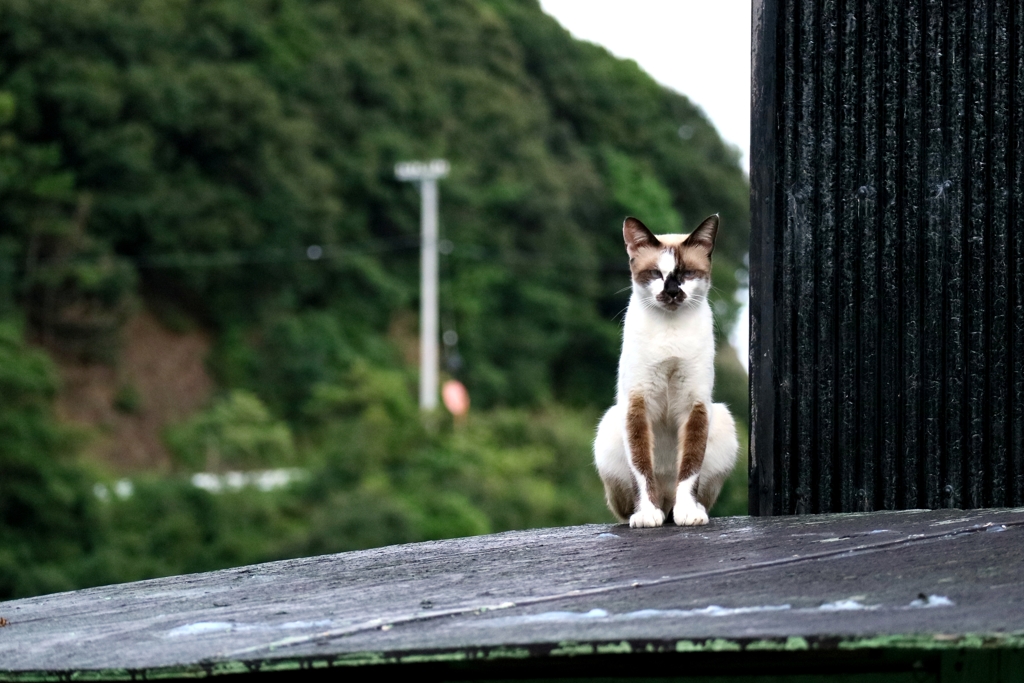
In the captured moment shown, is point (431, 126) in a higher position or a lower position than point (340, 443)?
higher

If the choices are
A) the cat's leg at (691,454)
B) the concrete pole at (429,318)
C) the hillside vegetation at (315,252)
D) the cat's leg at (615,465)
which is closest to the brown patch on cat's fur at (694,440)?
the cat's leg at (691,454)

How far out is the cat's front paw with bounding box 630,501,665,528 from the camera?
187 inches

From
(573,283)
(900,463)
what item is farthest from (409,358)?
(900,463)

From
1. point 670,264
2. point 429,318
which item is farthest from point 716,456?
point 429,318

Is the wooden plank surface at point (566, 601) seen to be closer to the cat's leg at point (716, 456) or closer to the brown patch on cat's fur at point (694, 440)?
the brown patch on cat's fur at point (694, 440)

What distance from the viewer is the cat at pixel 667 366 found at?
4.81 meters

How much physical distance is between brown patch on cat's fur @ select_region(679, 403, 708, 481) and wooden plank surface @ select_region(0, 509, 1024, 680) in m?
0.48

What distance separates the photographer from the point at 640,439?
489cm

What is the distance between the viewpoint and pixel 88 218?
115 ft

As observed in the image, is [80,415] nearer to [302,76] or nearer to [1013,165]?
[302,76]

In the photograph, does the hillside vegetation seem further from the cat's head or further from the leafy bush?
the cat's head

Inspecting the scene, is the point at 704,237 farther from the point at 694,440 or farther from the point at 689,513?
the point at 689,513

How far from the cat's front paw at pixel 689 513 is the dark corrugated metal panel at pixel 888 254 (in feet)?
0.84

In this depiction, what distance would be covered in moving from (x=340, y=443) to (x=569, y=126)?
17.0 metres
